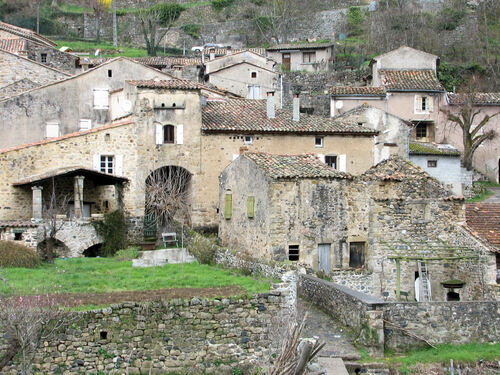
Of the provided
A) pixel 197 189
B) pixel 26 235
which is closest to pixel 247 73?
pixel 197 189

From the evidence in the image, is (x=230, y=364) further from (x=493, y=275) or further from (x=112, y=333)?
(x=493, y=275)

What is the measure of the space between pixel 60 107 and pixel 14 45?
18056mm

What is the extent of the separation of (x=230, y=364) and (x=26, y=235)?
14233 mm

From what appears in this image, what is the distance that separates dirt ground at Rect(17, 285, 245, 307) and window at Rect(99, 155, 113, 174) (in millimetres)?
17257

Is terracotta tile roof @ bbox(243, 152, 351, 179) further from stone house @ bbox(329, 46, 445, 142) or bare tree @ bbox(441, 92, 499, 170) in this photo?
stone house @ bbox(329, 46, 445, 142)

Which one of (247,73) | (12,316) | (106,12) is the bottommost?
(12,316)

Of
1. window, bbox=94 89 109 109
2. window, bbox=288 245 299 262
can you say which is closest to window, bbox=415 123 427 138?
window, bbox=94 89 109 109

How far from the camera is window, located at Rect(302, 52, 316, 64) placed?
210 feet

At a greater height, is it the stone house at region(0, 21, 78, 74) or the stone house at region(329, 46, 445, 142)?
the stone house at region(0, 21, 78, 74)

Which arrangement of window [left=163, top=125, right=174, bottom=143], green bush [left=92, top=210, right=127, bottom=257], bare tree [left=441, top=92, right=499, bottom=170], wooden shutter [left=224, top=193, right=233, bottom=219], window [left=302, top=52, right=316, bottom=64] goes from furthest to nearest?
1. window [left=302, top=52, right=316, bottom=64]
2. bare tree [left=441, top=92, right=499, bottom=170]
3. window [left=163, top=125, right=174, bottom=143]
4. green bush [left=92, top=210, right=127, bottom=257]
5. wooden shutter [left=224, top=193, right=233, bottom=219]

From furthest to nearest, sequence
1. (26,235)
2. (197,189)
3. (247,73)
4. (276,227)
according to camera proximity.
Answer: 1. (247,73)
2. (197,189)
3. (26,235)
4. (276,227)

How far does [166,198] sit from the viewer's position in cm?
3603

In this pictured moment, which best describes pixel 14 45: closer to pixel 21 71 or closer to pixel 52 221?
pixel 21 71

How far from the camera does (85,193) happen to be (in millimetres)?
34438
